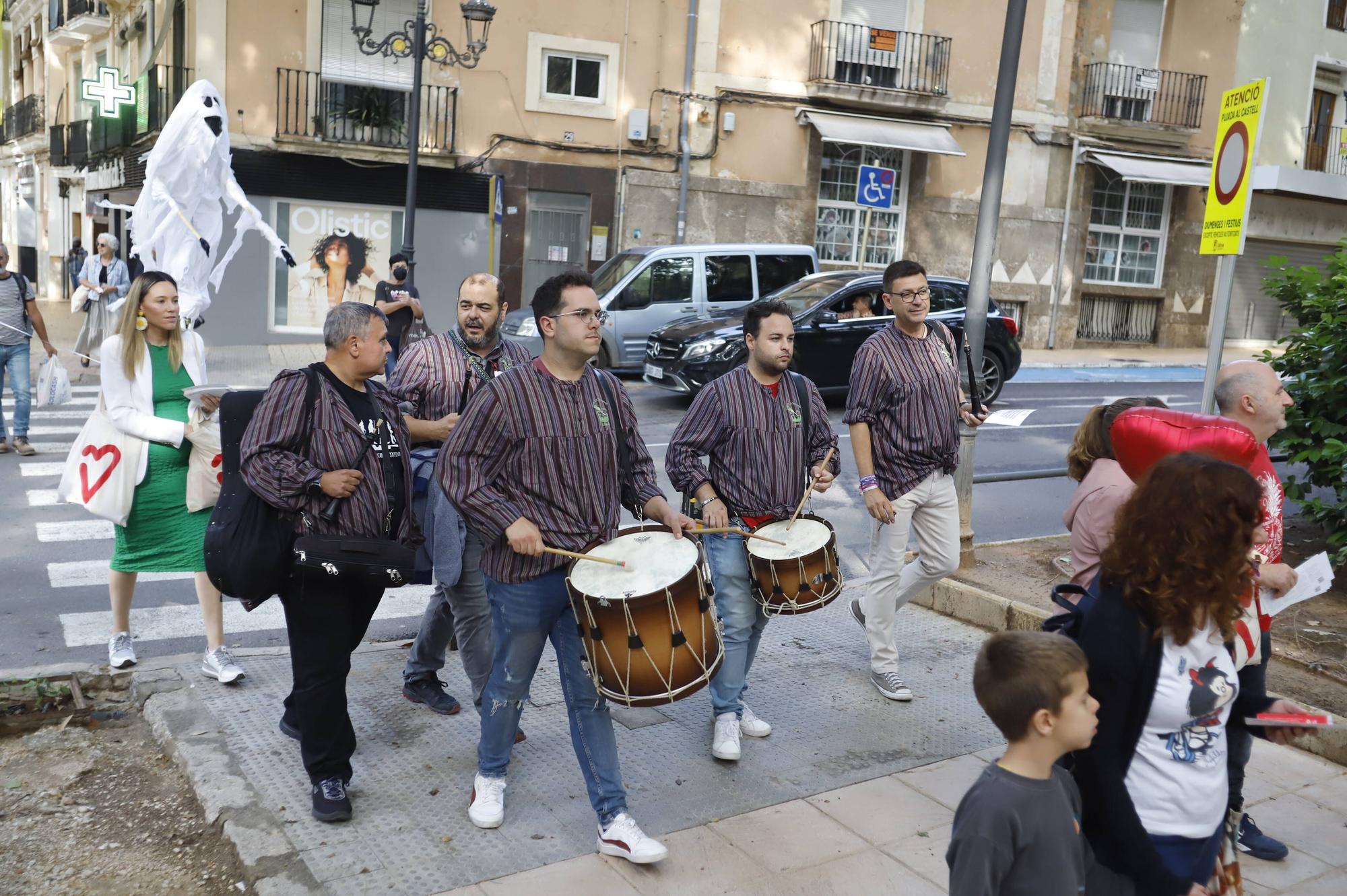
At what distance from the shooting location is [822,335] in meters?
14.6

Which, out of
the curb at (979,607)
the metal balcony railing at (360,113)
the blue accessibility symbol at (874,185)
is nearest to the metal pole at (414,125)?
the metal balcony railing at (360,113)

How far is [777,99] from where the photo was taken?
23.0 m

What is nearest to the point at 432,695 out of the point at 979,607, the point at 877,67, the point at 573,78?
the point at 979,607

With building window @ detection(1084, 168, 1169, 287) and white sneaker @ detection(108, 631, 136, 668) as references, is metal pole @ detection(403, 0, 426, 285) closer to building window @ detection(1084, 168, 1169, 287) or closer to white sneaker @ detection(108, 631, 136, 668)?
white sneaker @ detection(108, 631, 136, 668)

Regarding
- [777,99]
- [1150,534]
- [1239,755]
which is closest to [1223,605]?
[1150,534]

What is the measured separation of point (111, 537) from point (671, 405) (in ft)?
Result: 25.8

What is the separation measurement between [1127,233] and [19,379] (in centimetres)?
2296

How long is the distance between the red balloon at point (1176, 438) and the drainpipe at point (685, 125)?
64.6 ft

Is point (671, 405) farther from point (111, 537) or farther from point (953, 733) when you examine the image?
point (953, 733)

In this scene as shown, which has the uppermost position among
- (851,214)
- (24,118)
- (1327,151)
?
(1327,151)

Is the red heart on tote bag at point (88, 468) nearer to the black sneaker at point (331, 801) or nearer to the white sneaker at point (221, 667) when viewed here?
the white sneaker at point (221, 667)

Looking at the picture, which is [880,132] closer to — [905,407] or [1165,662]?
[905,407]

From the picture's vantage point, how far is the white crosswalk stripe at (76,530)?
8211mm

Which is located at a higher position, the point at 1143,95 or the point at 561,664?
the point at 1143,95
